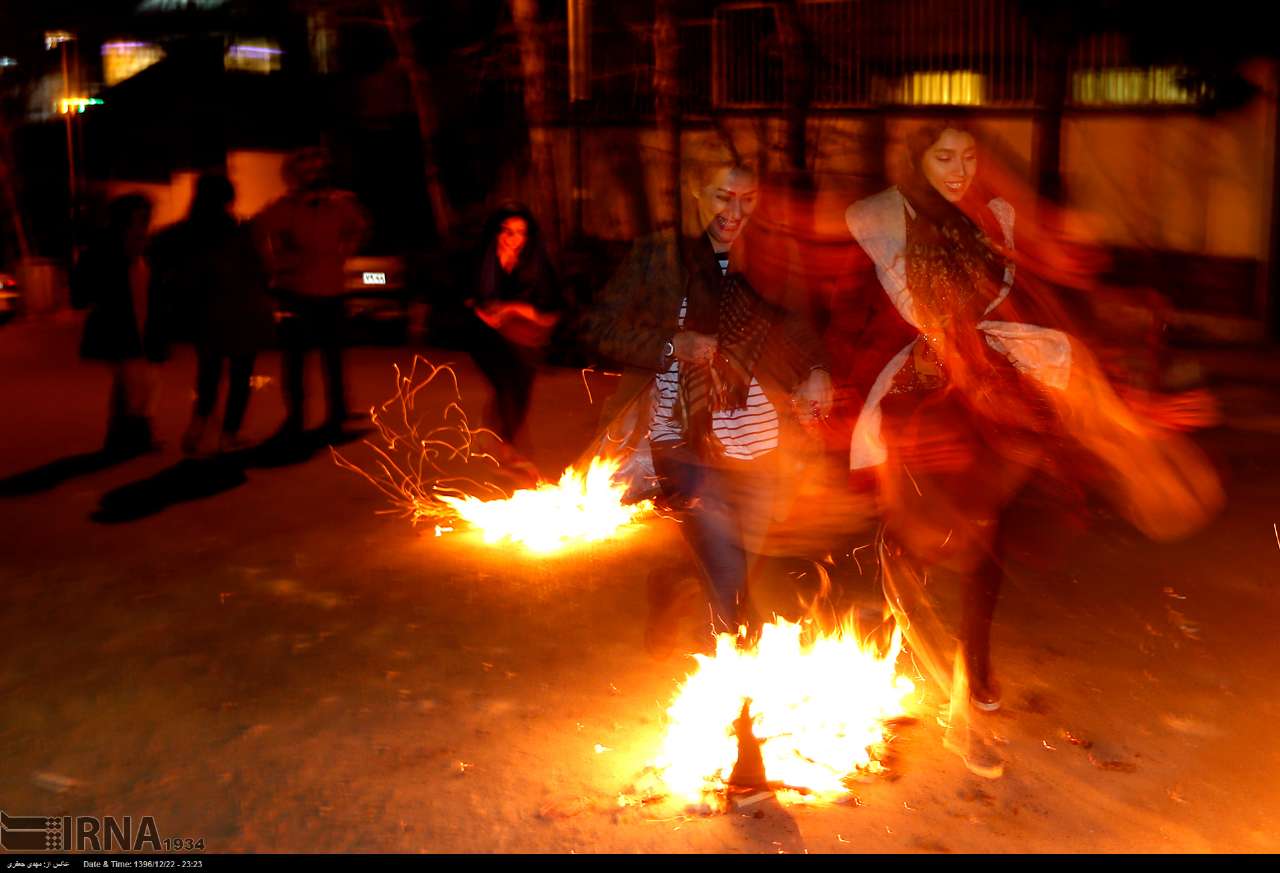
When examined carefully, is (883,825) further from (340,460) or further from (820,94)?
(820,94)

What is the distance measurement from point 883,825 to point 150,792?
2.32m

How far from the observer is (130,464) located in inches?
405

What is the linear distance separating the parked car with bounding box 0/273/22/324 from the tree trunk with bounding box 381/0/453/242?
629 centimetres

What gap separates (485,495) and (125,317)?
10.8 ft

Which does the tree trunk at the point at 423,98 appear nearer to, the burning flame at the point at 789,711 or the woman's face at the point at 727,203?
the burning flame at the point at 789,711

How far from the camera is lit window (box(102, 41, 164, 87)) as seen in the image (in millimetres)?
34375

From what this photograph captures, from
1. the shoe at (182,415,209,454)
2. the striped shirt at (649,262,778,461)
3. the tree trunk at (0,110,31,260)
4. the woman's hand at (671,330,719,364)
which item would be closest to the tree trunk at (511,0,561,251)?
the shoe at (182,415,209,454)

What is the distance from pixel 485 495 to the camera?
9031 mm

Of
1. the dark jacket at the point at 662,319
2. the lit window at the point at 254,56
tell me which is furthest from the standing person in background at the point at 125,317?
the lit window at the point at 254,56

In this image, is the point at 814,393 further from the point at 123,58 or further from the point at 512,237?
the point at 123,58

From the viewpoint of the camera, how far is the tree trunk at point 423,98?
20.9 metres

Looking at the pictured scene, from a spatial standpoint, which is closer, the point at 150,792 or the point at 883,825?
the point at 883,825
